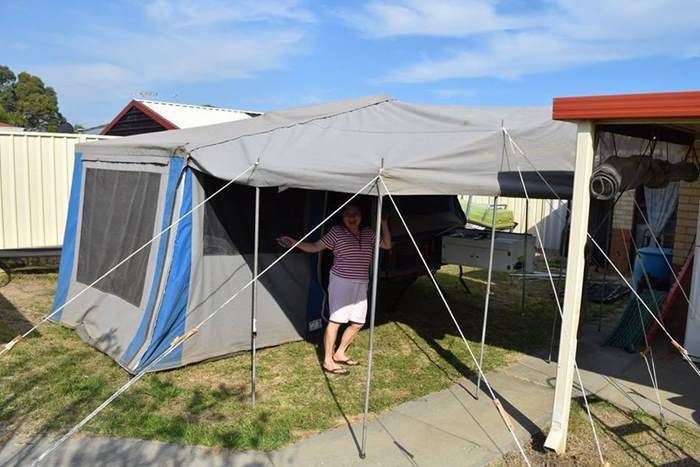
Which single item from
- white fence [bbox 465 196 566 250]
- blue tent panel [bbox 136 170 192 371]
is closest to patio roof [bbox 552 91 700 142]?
blue tent panel [bbox 136 170 192 371]

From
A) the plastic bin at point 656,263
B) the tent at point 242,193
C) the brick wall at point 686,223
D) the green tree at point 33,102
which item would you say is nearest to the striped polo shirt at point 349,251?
the tent at point 242,193

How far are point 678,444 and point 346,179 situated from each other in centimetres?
291

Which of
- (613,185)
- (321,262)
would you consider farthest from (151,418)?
(613,185)

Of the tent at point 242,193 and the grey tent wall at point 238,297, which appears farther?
the grey tent wall at point 238,297

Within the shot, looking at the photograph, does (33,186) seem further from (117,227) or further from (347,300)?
(347,300)

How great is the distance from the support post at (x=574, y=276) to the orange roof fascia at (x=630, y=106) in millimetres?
128

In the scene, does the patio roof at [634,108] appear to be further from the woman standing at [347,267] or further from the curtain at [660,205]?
the curtain at [660,205]

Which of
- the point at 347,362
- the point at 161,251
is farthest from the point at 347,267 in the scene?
the point at 161,251

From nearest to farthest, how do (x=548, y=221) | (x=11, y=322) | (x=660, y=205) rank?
(x=11, y=322) < (x=660, y=205) < (x=548, y=221)

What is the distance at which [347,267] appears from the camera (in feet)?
17.0

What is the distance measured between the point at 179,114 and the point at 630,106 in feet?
42.0

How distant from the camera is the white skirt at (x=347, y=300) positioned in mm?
5203

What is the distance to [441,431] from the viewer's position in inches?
167

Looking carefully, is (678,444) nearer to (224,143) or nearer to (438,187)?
(438,187)
